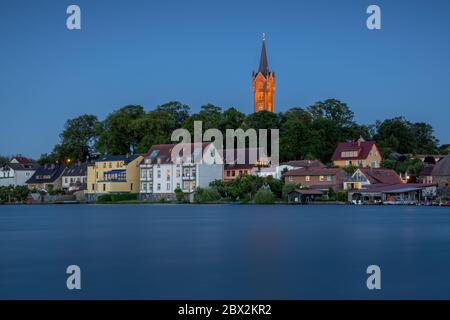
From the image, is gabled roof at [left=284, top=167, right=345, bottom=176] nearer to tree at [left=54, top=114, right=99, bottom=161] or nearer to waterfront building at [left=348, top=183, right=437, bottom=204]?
waterfront building at [left=348, top=183, right=437, bottom=204]

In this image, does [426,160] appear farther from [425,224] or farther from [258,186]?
[425,224]

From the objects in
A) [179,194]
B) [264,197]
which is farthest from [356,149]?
[179,194]

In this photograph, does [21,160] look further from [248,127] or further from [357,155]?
[357,155]

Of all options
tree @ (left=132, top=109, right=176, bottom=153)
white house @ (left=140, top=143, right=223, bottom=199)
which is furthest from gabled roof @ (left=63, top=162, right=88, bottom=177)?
white house @ (left=140, top=143, right=223, bottom=199)

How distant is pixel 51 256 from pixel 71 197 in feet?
230

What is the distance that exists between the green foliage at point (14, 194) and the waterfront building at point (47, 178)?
11.0 ft

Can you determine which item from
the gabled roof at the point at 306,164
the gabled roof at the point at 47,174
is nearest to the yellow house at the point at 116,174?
the gabled roof at the point at 47,174

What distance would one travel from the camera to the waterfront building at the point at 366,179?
75.4 m

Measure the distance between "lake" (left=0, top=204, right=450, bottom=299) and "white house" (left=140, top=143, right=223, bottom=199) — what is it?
35.6 metres

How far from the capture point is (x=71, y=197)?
9838 centimetres

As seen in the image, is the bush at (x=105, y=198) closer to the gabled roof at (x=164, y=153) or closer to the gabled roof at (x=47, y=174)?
the gabled roof at (x=164, y=153)

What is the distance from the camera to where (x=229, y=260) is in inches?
1096

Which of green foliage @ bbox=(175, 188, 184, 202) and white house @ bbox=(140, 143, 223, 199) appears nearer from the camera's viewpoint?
white house @ bbox=(140, 143, 223, 199)

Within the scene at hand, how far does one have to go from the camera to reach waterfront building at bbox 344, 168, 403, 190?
75.4 meters
